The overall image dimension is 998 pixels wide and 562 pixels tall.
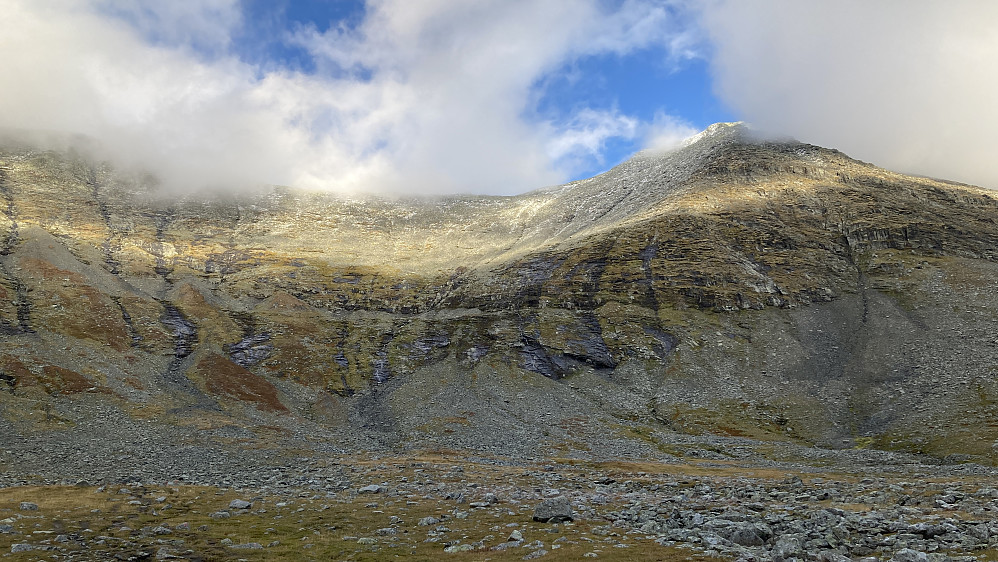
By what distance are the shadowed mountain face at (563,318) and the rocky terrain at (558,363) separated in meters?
0.79

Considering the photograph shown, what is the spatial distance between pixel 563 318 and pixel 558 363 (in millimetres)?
19145

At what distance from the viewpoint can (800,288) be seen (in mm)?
123062

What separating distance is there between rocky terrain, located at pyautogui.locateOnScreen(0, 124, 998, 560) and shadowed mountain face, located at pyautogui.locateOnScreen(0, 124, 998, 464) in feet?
2.59

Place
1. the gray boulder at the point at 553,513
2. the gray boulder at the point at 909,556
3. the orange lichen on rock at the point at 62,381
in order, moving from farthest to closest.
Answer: the orange lichen on rock at the point at 62,381, the gray boulder at the point at 553,513, the gray boulder at the point at 909,556

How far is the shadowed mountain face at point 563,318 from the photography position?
76562 millimetres

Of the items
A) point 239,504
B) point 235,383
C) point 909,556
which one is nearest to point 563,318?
point 235,383

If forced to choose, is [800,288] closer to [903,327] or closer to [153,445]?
[903,327]

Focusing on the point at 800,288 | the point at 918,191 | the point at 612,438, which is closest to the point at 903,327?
the point at 800,288

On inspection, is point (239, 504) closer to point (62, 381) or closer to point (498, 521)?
point (498, 521)

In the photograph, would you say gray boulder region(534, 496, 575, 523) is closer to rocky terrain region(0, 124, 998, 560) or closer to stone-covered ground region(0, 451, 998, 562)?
stone-covered ground region(0, 451, 998, 562)

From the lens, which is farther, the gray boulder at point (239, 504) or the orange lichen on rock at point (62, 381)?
the orange lichen on rock at point (62, 381)

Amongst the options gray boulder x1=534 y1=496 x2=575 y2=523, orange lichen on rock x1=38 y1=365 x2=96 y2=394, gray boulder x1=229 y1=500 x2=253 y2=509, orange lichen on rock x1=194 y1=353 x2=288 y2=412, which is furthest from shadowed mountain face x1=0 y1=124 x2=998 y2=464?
gray boulder x1=534 y1=496 x2=575 y2=523

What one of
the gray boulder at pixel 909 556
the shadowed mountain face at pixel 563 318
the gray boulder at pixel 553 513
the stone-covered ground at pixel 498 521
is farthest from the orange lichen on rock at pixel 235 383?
the gray boulder at pixel 909 556

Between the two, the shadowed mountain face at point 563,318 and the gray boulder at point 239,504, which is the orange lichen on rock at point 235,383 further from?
the gray boulder at point 239,504
